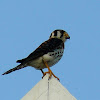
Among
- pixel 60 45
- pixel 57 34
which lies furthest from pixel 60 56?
pixel 57 34

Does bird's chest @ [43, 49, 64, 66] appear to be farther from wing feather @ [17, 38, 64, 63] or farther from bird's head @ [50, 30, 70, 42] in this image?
bird's head @ [50, 30, 70, 42]

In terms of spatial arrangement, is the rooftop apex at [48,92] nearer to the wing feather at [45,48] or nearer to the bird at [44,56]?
the bird at [44,56]

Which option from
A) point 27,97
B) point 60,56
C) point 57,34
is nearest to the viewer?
point 27,97

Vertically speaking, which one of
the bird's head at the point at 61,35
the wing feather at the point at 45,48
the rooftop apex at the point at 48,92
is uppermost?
the bird's head at the point at 61,35

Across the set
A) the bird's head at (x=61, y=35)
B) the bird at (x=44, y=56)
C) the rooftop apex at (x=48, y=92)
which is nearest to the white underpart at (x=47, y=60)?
the bird at (x=44, y=56)

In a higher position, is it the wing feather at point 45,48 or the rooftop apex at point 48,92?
the wing feather at point 45,48

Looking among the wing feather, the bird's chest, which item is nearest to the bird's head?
the wing feather

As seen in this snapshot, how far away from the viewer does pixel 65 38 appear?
24.0 feet

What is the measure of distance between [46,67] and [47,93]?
2.12 m

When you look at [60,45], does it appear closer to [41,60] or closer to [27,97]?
[41,60]

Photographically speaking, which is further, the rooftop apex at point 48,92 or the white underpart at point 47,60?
the white underpart at point 47,60

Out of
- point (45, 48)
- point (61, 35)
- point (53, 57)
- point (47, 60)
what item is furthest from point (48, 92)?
point (61, 35)

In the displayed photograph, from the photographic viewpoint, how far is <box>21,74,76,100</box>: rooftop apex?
4371 mm

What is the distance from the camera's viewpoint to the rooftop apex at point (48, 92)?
437 centimetres
